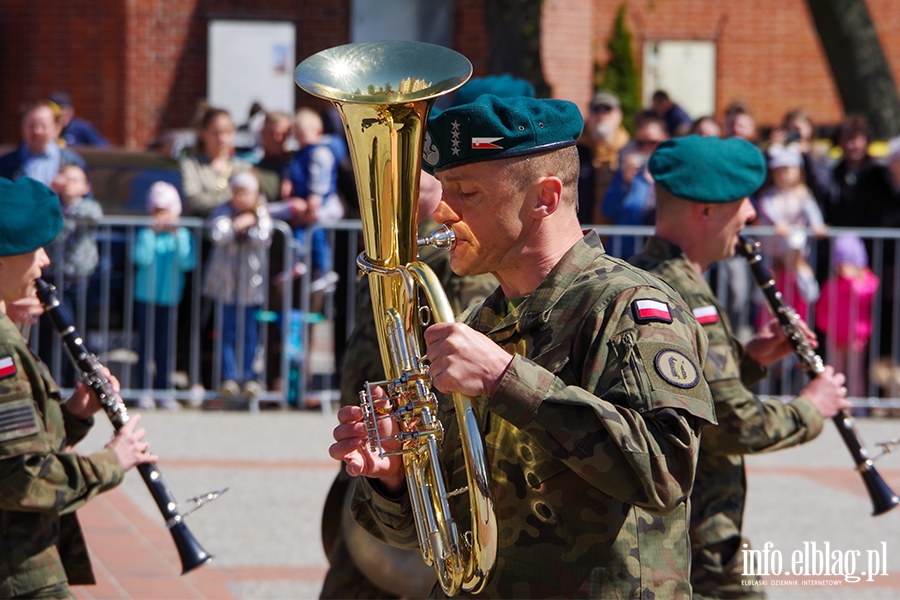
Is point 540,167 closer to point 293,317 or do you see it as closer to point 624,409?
point 624,409

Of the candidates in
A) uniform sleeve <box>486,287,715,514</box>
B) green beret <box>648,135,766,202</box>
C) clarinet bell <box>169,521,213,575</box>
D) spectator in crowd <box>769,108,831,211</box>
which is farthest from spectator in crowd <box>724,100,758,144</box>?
→ uniform sleeve <box>486,287,715,514</box>

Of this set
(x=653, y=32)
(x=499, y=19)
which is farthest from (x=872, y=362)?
(x=653, y=32)

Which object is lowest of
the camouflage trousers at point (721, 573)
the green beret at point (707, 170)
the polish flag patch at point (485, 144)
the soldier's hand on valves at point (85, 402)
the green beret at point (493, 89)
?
the camouflage trousers at point (721, 573)

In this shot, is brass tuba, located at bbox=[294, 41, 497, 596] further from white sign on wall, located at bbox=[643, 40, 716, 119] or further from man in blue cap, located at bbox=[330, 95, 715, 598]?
white sign on wall, located at bbox=[643, 40, 716, 119]

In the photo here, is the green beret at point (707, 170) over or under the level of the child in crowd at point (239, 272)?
over

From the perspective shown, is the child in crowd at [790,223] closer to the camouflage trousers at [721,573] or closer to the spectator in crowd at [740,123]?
the spectator in crowd at [740,123]

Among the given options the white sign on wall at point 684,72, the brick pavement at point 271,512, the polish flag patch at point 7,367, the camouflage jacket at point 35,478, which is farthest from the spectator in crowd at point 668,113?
the polish flag patch at point 7,367

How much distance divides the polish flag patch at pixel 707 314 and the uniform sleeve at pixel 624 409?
125cm

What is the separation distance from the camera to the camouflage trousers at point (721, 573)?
12.0 ft

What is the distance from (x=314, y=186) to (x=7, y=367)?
6.26 meters

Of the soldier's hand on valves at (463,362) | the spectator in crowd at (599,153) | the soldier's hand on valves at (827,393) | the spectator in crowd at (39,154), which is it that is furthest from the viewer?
the spectator in crowd at (599,153)

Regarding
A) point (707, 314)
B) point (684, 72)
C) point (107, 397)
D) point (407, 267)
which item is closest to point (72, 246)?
point (107, 397)

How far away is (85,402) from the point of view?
12.1ft

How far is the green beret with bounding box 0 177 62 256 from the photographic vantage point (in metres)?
3.45
